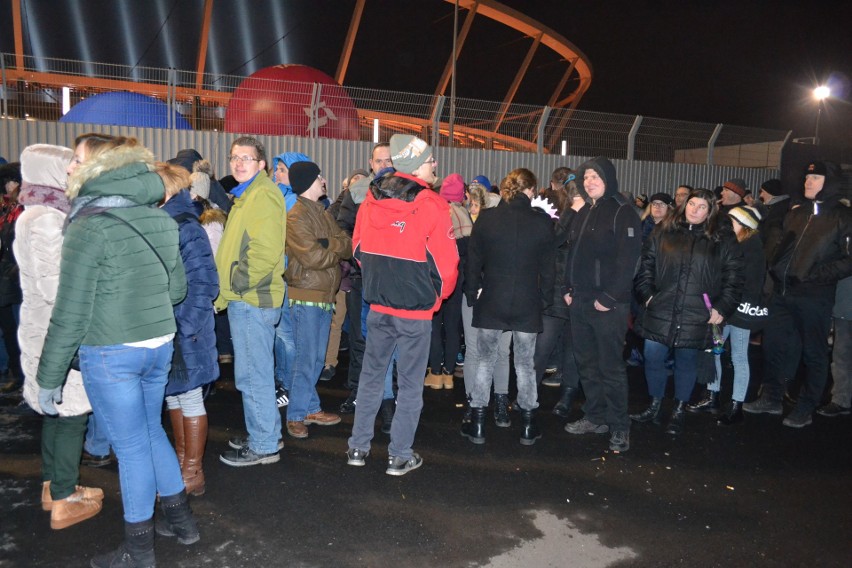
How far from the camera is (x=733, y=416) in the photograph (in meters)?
5.50

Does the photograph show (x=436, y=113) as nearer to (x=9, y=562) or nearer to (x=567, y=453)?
(x=567, y=453)

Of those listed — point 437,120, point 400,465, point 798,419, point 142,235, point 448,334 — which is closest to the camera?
point 142,235

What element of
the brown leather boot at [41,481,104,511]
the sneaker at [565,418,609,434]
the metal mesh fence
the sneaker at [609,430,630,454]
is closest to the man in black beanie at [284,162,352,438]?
the brown leather boot at [41,481,104,511]

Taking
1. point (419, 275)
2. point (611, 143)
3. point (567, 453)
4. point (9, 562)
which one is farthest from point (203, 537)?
point (611, 143)

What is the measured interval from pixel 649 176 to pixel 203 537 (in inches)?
517

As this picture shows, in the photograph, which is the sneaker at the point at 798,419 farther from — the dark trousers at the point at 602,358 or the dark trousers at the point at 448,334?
the dark trousers at the point at 448,334

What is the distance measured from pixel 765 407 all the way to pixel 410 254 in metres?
3.77

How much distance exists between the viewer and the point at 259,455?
14.3ft

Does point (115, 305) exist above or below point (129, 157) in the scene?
below

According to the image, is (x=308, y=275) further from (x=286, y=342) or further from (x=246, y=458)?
(x=246, y=458)

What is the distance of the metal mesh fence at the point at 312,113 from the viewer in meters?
10.8

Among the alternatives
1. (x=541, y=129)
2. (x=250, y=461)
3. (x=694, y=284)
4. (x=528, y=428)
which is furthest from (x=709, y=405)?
(x=541, y=129)

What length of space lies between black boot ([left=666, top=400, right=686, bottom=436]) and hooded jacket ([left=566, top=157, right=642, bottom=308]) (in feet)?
3.59

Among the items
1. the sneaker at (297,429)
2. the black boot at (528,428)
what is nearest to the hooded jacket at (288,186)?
the sneaker at (297,429)
